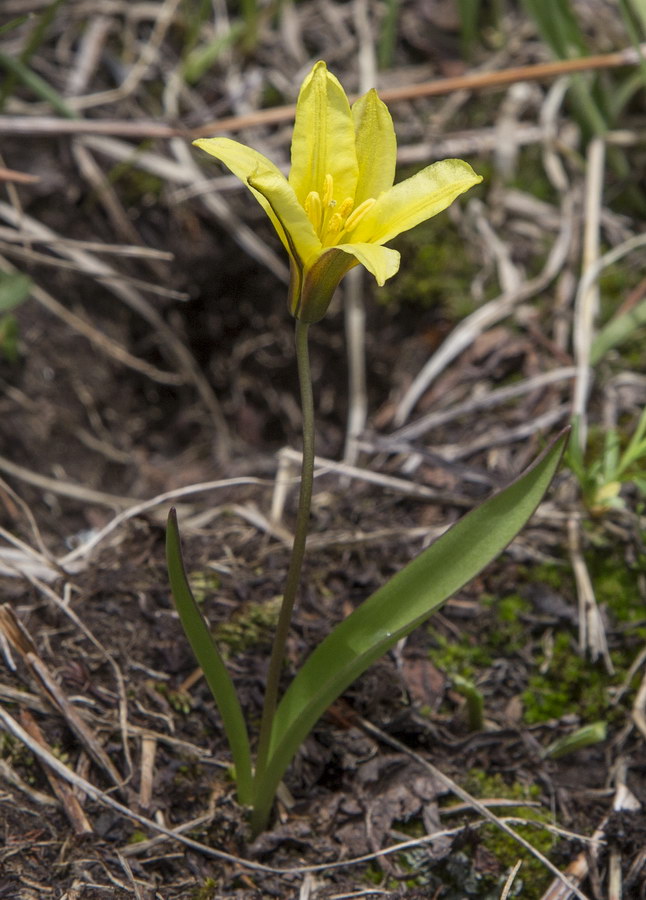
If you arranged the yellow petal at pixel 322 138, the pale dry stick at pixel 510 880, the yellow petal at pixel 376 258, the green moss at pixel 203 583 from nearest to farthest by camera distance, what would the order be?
1. the yellow petal at pixel 376 258
2. the yellow petal at pixel 322 138
3. the pale dry stick at pixel 510 880
4. the green moss at pixel 203 583

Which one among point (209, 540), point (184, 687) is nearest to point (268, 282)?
point (209, 540)

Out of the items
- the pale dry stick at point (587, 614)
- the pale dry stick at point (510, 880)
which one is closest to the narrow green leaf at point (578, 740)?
the pale dry stick at point (587, 614)

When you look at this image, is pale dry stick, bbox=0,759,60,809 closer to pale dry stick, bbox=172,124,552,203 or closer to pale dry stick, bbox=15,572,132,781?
pale dry stick, bbox=15,572,132,781

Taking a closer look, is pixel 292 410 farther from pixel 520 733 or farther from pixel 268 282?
pixel 520 733

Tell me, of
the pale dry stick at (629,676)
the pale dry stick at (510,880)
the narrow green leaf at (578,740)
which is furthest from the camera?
the pale dry stick at (629,676)

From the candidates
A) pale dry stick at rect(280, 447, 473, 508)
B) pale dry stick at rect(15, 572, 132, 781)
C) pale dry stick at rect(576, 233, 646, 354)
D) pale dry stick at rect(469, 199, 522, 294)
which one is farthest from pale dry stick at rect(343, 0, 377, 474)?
pale dry stick at rect(15, 572, 132, 781)

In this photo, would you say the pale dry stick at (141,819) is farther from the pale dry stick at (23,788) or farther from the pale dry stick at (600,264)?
the pale dry stick at (600,264)

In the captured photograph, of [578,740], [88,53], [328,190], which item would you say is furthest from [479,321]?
[88,53]
